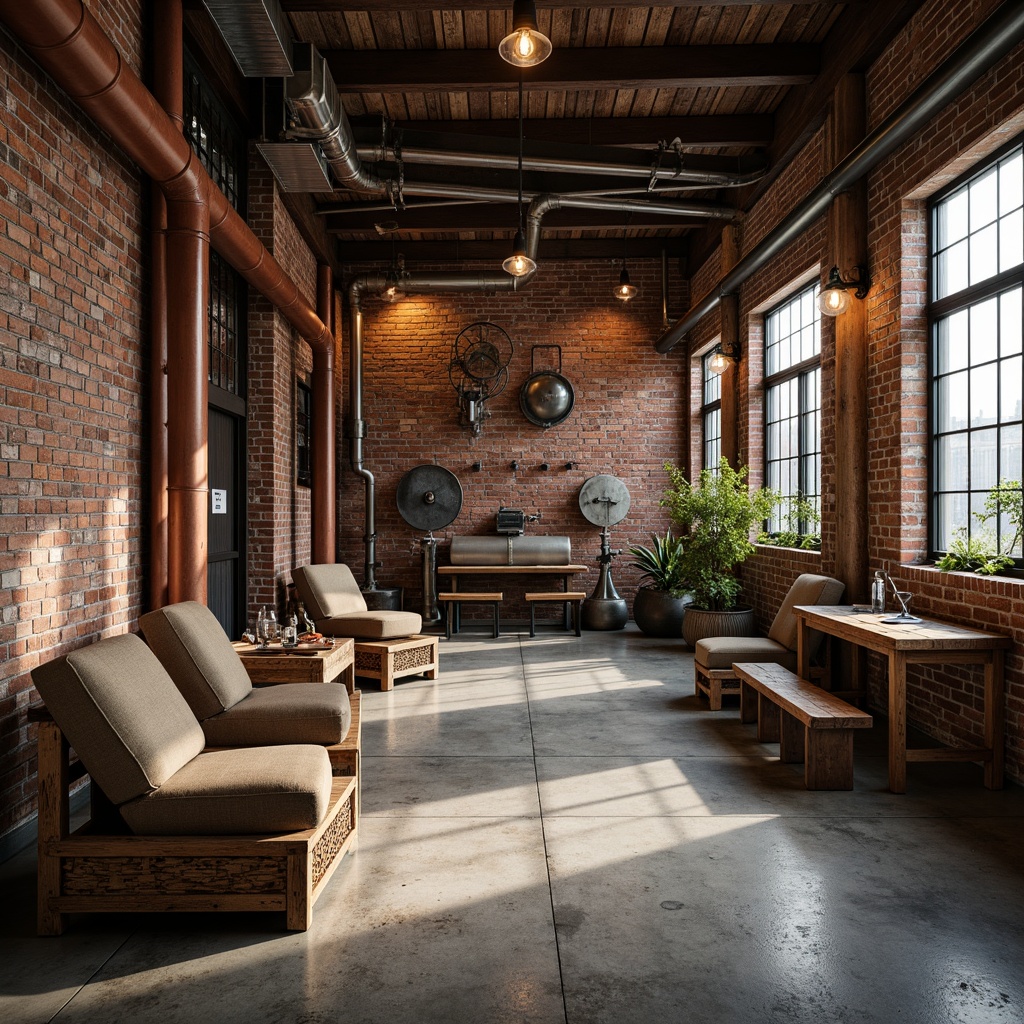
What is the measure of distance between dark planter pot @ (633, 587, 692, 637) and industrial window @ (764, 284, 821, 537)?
125 cm

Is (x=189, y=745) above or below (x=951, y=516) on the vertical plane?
below

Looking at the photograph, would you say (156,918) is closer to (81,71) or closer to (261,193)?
(81,71)

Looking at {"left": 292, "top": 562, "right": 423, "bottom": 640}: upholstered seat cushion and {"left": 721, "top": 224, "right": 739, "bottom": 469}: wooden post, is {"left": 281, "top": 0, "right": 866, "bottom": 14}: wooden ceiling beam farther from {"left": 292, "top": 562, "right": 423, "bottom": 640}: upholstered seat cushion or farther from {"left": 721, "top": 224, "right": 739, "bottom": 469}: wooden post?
{"left": 292, "top": 562, "right": 423, "bottom": 640}: upholstered seat cushion

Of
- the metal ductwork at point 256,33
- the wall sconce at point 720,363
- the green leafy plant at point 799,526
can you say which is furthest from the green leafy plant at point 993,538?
the metal ductwork at point 256,33

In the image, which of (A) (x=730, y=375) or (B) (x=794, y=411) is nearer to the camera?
(B) (x=794, y=411)

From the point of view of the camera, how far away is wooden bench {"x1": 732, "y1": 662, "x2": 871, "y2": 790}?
3.67 meters

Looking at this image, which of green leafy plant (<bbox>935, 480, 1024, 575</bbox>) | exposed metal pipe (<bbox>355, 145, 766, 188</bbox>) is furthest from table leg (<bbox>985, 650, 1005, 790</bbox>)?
exposed metal pipe (<bbox>355, 145, 766, 188</bbox>)

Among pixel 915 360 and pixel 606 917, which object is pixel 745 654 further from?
pixel 606 917

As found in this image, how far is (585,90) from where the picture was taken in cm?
598

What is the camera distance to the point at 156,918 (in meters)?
2.53

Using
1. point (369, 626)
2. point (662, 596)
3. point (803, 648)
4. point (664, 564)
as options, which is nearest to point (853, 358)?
point (803, 648)

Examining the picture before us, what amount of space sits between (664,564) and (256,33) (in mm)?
6041

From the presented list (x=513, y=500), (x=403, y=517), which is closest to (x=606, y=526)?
(x=513, y=500)

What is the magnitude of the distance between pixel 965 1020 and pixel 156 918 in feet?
7.59
